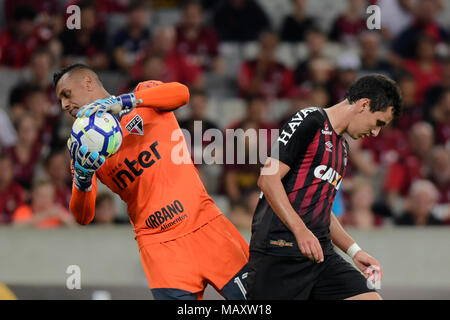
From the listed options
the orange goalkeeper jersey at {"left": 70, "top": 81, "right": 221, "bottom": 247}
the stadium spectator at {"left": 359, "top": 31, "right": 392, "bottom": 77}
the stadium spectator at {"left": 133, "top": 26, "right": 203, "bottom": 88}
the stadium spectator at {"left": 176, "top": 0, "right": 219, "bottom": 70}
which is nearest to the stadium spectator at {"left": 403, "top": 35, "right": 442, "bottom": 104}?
the stadium spectator at {"left": 359, "top": 31, "right": 392, "bottom": 77}

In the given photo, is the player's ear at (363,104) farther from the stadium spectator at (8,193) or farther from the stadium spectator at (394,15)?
the stadium spectator at (394,15)

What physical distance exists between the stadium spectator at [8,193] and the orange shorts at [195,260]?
4143 mm

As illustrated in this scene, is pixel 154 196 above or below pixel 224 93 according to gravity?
below

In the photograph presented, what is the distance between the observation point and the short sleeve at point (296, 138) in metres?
4.44

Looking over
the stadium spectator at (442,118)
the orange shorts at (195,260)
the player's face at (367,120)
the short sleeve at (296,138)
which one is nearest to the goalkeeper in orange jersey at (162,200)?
the orange shorts at (195,260)

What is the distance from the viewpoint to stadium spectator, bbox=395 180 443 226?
8.34 metres

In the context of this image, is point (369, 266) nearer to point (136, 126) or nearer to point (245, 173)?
point (136, 126)

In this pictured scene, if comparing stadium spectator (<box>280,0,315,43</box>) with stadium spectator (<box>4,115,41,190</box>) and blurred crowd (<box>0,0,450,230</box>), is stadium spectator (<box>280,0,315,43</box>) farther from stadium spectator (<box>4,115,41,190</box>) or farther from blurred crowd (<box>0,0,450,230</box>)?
stadium spectator (<box>4,115,41,190</box>)

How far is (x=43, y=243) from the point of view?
7551mm

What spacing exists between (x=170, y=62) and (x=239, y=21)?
1.53m

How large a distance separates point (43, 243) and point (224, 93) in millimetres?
4097
